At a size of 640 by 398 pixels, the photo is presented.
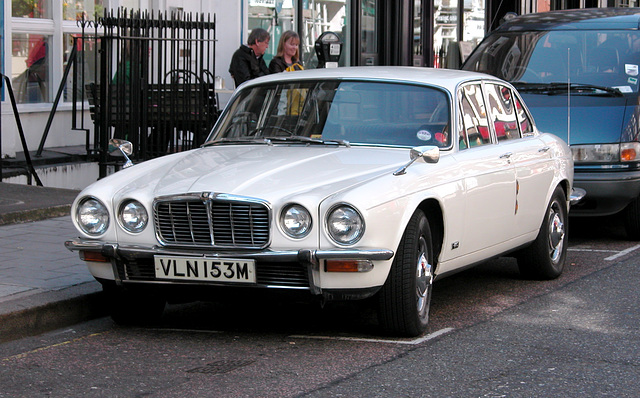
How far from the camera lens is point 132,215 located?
18.9 feet

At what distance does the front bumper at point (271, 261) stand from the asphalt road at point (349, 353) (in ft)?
0.75

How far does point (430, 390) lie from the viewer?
16.0ft

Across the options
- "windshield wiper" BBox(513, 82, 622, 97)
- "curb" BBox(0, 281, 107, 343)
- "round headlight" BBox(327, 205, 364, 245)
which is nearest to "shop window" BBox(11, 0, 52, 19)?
"windshield wiper" BBox(513, 82, 622, 97)

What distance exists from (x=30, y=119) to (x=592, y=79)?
256 inches

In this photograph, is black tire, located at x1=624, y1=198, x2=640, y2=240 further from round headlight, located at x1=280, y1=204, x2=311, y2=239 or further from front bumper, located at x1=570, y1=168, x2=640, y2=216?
round headlight, located at x1=280, y1=204, x2=311, y2=239

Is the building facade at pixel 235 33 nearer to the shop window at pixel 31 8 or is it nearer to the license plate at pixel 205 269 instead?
the shop window at pixel 31 8

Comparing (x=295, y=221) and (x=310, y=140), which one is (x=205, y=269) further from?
(x=310, y=140)

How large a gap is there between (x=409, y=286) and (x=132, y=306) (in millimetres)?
1653

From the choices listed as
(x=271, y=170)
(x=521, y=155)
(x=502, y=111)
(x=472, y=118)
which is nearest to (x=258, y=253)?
(x=271, y=170)

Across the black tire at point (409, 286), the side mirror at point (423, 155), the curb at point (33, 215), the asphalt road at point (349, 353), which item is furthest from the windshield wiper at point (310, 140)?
the curb at point (33, 215)

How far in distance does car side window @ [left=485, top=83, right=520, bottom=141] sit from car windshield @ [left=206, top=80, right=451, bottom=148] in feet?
2.49

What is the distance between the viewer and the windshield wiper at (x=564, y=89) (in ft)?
32.9

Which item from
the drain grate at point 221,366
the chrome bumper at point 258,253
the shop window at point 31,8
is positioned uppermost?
the shop window at point 31,8

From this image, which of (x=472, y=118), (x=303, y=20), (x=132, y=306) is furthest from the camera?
(x=303, y=20)
